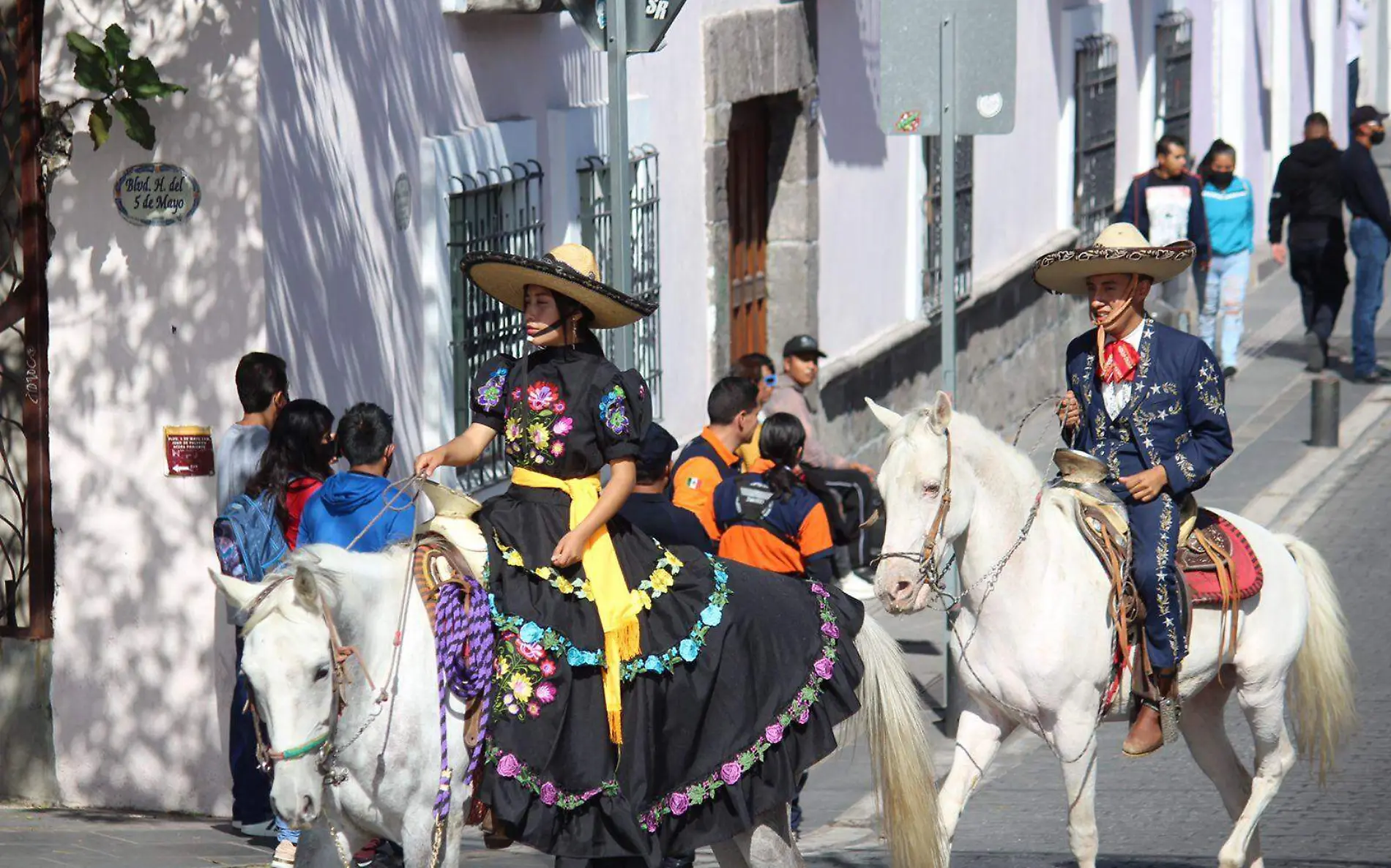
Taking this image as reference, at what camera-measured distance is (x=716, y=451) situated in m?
10.4

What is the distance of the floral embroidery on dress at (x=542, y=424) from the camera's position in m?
6.57

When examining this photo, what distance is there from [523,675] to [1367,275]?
14.1 m

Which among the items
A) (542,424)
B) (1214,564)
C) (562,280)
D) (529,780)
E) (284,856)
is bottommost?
(284,856)

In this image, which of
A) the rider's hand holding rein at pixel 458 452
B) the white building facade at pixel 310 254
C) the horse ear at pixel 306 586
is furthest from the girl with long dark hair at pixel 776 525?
the horse ear at pixel 306 586

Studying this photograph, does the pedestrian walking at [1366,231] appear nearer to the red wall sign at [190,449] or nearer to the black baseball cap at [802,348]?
the black baseball cap at [802,348]

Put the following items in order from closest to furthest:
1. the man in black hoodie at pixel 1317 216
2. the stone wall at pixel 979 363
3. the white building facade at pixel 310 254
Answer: the white building facade at pixel 310 254, the stone wall at pixel 979 363, the man in black hoodie at pixel 1317 216

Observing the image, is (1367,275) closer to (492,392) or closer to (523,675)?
(492,392)

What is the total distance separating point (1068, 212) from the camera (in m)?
20.7

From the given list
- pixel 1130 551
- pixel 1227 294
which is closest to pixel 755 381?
pixel 1130 551

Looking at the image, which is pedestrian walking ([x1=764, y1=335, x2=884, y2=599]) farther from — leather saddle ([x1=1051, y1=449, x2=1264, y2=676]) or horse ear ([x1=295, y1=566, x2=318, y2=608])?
horse ear ([x1=295, y1=566, x2=318, y2=608])

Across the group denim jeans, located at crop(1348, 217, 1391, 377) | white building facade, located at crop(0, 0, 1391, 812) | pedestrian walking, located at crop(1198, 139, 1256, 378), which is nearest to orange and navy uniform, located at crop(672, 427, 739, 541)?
white building facade, located at crop(0, 0, 1391, 812)

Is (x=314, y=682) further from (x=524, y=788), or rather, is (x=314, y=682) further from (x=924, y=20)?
(x=924, y=20)

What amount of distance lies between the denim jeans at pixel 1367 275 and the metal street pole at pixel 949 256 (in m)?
8.83

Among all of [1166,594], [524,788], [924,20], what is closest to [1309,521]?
[924,20]
